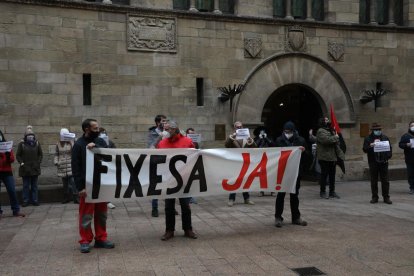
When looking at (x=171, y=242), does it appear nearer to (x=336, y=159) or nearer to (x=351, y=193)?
(x=336, y=159)

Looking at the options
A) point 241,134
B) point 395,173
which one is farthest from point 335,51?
point 241,134

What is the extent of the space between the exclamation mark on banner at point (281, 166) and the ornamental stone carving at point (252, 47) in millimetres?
7104

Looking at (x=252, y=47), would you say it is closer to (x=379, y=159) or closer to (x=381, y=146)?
(x=381, y=146)

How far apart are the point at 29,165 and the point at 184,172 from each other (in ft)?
17.5

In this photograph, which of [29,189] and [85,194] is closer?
[85,194]

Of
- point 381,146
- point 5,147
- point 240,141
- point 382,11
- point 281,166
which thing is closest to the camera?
point 281,166

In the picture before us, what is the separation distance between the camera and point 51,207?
11180mm

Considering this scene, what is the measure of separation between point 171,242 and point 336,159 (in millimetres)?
6345

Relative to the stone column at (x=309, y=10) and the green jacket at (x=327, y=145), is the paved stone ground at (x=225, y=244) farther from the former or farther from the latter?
the stone column at (x=309, y=10)

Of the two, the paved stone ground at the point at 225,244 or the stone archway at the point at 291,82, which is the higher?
the stone archway at the point at 291,82

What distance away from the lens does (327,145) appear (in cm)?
1211

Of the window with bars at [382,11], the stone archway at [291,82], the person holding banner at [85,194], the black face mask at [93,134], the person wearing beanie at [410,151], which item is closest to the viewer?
the person holding banner at [85,194]

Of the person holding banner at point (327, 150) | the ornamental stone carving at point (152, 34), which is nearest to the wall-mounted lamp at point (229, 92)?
the ornamental stone carving at point (152, 34)

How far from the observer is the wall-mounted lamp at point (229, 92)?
14453mm
